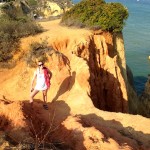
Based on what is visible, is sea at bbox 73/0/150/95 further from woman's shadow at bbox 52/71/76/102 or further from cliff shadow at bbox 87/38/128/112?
woman's shadow at bbox 52/71/76/102

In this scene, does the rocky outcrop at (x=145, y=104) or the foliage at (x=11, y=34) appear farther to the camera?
the rocky outcrop at (x=145, y=104)

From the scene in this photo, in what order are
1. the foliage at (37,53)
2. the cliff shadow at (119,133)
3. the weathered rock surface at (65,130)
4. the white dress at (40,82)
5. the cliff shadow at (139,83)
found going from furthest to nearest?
the cliff shadow at (139,83) < the foliage at (37,53) < the white dress at (40,82) < the cliff shadow at (119,133) < the weathered rock surface at (65,130)

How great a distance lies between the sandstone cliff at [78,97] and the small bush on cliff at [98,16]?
649mm

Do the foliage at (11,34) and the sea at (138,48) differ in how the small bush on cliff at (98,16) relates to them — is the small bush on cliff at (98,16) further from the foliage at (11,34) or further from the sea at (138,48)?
the sea at (138,48)

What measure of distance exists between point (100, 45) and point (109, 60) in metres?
1.09

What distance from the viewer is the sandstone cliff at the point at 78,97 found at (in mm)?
8672

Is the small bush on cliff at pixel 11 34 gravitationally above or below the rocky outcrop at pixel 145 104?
above

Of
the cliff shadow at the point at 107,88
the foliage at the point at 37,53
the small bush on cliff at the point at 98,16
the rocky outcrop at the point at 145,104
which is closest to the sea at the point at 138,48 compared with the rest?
the rocky outcrop at the point at 145,104

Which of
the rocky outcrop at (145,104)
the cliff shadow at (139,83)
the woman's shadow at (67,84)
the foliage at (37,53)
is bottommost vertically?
the cliff shadow at (139,83)

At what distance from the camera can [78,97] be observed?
13133 mm

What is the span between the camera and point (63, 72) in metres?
14.3

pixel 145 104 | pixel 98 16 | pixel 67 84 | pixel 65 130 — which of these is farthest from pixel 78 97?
pixel 145 104

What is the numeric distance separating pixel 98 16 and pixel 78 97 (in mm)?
8348

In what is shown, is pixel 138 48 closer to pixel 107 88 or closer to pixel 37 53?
pixel 107 88
